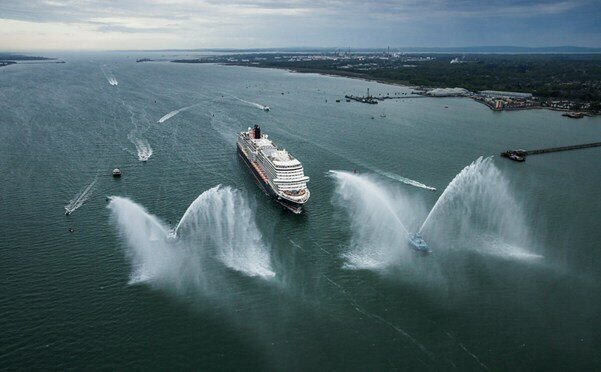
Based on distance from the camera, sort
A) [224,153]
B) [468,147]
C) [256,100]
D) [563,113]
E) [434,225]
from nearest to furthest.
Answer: [434,225], [224,153], [468,147], [563,113], [256,100]

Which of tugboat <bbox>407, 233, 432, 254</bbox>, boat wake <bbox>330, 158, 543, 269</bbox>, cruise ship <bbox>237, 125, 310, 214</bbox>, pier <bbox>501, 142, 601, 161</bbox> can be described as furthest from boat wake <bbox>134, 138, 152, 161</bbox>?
pier <bbox>501, 142, 601, 161</bbox>

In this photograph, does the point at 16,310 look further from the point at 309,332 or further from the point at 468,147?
the point at 468,147

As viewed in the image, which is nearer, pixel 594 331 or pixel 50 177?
pixel 594 331

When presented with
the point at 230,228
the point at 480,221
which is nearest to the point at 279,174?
the point at 230,228

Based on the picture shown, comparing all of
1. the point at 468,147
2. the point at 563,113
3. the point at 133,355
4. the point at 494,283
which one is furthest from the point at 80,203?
the point at 563,113

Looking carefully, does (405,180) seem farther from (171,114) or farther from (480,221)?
(171,114)

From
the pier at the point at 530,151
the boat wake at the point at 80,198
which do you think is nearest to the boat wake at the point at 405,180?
the pier at the point at 530,151

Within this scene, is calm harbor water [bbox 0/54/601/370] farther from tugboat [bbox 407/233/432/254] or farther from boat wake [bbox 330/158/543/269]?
tugboat [bbox 407/233/432/254]
